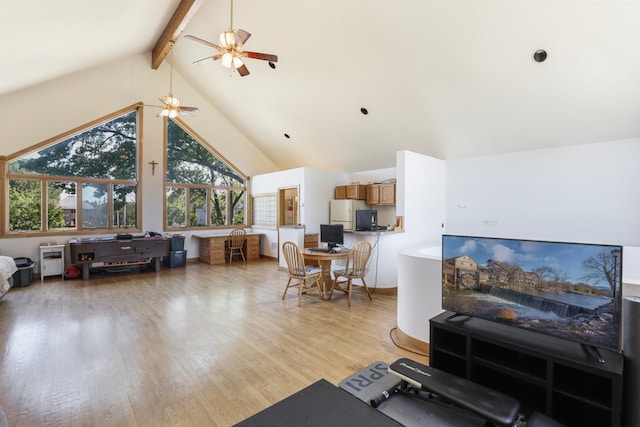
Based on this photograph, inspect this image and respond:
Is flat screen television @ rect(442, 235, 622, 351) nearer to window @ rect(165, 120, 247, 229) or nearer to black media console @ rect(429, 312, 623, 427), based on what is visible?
black media console @ rect(429, 312, 623, 427)

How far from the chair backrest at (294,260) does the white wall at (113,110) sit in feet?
15.1

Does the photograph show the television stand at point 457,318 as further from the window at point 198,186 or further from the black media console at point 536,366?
the window at point 198,186

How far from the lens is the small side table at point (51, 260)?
6035 millimetres

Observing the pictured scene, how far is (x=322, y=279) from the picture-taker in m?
4.89

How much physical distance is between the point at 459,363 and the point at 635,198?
4231mm

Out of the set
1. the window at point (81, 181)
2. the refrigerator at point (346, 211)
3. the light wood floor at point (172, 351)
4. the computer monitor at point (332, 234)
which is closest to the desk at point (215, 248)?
the window at point (81, 181)

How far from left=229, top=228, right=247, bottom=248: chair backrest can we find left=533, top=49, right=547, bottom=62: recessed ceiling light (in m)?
7.18

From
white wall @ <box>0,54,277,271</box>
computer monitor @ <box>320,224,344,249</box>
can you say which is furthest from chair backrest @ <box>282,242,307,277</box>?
white wall @ <box>0,54,277,271</box>

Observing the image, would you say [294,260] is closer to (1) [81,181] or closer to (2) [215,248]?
(2) [215,248]

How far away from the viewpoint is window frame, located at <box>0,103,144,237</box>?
5969 millimetres

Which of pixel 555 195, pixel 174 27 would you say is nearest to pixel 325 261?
pixel 555 195

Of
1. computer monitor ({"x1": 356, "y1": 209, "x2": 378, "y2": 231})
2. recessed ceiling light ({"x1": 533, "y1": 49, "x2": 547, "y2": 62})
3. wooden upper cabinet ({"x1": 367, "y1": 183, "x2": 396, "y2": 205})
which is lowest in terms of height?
computer monitor ({"x1": 356, "y1": 209, "x2": 378, "y2": 231})

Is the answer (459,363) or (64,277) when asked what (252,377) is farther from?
(64,277)

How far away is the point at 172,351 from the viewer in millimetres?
3021
